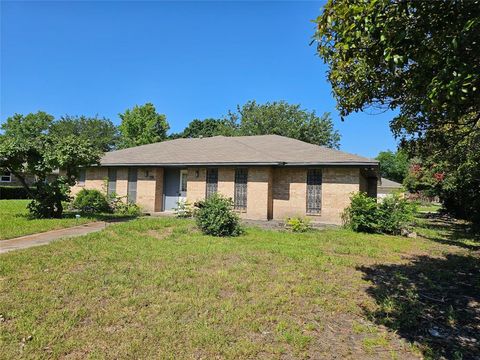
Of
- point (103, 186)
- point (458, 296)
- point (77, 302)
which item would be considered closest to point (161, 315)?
point (77, 302)

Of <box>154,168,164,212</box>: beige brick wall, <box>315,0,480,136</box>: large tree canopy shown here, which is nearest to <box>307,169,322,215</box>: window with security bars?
<box>154,168,164,212</box>: beige brick wall

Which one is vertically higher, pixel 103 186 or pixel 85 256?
pixel 103 186

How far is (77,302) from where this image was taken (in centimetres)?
468

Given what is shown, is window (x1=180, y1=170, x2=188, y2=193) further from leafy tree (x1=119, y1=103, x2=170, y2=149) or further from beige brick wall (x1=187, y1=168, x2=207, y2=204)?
leafy tree (x1=119, y1=103, x2=170, y2=149)

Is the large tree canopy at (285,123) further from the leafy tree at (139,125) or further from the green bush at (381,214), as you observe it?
the green bush at (381,214)

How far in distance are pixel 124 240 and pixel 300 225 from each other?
251 inches

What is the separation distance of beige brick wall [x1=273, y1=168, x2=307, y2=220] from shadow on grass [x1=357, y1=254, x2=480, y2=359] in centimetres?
775

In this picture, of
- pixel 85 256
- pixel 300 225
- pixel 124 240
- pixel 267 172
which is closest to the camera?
pixel 85 256

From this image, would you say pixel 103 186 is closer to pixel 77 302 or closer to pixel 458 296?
pixel 77 302

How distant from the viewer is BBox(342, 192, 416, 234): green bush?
12742 millimetres

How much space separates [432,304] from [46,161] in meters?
12.7

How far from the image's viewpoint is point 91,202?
1712cm

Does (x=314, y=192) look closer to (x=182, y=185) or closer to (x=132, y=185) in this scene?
(x=182, y=185)

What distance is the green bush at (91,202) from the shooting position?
1711cm
